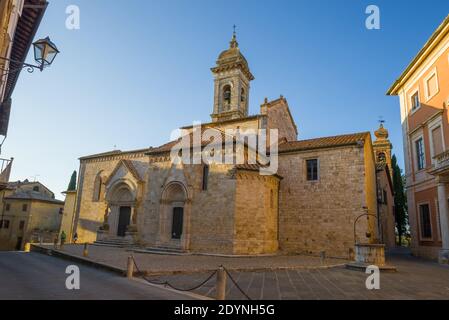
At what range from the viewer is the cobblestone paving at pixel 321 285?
22.9 feet

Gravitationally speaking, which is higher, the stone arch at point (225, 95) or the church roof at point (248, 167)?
the stone arch at point (225, 95)

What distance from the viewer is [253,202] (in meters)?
16.6

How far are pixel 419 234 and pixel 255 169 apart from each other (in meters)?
11.2

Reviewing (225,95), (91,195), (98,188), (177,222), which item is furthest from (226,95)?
(177,222)

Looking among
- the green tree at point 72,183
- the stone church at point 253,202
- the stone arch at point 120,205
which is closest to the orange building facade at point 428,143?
the stone church at point 253,202

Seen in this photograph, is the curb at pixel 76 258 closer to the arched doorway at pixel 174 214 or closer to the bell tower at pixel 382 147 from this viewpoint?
the arched doorway at pixel 174 214

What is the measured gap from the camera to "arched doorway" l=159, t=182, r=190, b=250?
58.4ft

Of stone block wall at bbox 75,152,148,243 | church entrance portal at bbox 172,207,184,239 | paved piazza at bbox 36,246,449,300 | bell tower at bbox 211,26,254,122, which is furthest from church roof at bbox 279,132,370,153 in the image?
stone block wall at bbox 75,152,148,243

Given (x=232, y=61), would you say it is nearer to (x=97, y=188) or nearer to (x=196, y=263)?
(x=97, y=188)

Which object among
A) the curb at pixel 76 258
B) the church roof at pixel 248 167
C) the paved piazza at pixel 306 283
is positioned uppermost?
the church roof at pixel 248 167

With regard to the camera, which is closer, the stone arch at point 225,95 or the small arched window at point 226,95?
the stone arch at point 225,95

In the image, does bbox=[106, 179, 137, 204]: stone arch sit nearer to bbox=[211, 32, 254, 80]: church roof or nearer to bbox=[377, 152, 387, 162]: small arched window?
bbox=[211, 32, 254, 80]: church roof

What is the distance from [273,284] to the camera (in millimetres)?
8266

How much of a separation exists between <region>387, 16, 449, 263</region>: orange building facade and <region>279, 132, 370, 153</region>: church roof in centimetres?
337
